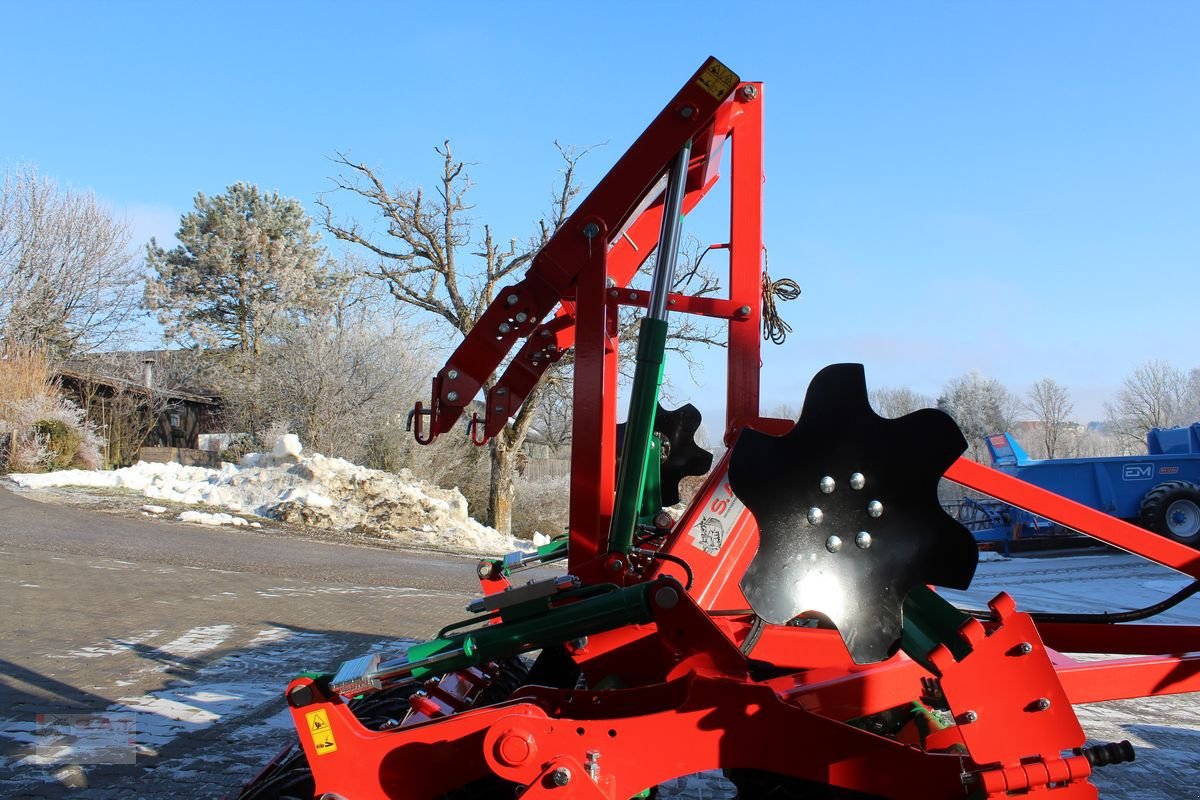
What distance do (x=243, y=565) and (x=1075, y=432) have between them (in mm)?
65685

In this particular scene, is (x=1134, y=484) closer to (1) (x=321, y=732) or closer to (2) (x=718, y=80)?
(2) (x=718, y=80)

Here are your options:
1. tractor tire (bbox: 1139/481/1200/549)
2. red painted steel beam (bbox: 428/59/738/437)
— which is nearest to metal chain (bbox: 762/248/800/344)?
red painted steel beam (bbox: 428/59/738/437)

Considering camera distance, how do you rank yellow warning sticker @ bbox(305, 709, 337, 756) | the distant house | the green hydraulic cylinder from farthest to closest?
the distant house < the green hydraulic cylinder < yellow warning sticker @ bbox(305, 709, 337, 756)

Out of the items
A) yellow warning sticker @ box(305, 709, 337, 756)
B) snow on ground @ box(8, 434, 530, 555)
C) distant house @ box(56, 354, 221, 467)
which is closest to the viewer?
yellow warning sticker @ box(305, 709, 337, 756)

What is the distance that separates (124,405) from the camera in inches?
1115

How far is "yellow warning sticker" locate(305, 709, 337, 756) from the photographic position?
110 inches

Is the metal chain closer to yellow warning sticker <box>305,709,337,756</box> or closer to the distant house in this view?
yellow warning sticker <box>305,709,337,756</box>

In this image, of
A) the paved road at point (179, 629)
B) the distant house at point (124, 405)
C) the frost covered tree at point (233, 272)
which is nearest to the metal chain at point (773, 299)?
the paved road at point (179, 629)

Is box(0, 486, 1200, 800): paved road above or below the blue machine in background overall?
below

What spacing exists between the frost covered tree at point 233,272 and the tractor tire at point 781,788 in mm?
37112

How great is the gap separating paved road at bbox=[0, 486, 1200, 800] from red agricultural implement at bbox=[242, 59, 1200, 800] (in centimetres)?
135

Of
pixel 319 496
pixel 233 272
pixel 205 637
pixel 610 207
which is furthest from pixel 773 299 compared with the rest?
pixel 233 272

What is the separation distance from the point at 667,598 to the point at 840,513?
646 mm

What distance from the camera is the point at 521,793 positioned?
107 inches
